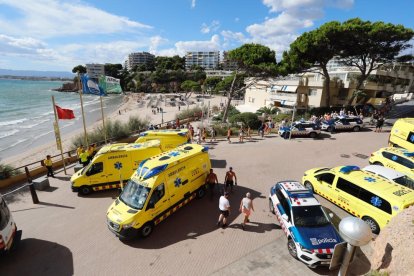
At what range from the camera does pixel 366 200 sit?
8.84 metres

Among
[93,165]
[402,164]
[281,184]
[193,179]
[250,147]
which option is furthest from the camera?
[250,147]

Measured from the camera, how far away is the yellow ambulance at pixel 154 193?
26.7 ft

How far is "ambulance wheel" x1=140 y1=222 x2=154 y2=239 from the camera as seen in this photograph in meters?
8.33

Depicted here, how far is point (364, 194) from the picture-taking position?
894 centimetres

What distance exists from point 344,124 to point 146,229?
69.5 ft

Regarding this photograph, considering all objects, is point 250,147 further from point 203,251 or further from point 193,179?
point 203,251

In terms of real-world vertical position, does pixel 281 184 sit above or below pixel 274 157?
above

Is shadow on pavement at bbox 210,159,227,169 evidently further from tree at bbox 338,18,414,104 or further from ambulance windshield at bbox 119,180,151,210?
tree at bbox 338,18,414,104

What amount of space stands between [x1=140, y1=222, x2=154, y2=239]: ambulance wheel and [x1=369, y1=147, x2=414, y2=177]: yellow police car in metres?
12.1

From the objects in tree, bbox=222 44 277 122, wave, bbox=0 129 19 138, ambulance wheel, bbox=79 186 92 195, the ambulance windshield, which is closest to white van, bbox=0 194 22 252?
the ambulance windshield

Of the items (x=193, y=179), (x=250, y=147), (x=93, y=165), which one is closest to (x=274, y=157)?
(x=250, y=147)

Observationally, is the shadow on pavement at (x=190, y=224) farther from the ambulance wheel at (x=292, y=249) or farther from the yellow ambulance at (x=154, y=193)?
the ambulance wheel at (x=292, y=249)

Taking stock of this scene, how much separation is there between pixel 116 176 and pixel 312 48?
2566cm

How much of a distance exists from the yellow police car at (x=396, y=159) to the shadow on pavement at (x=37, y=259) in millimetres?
14817
